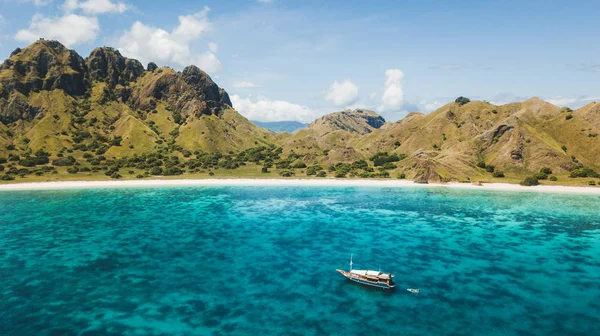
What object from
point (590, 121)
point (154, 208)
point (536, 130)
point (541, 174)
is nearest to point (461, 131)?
point (536, 130)

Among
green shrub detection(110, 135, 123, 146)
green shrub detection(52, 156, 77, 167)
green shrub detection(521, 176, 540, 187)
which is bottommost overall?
green shrub detection(521, 176, 540, 187)

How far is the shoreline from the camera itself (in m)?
105

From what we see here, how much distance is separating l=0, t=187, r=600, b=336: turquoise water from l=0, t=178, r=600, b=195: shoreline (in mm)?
30574

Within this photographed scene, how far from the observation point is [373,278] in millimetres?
32656

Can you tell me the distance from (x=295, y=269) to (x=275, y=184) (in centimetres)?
8502

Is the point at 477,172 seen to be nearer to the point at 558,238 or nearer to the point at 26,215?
the point at 558,238

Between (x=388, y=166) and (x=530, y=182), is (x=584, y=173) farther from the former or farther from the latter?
(x=388, y=166)

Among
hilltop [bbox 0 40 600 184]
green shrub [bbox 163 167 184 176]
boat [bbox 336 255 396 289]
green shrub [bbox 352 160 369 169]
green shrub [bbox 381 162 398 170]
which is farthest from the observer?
green shrub [bbox 352 160 369 169]

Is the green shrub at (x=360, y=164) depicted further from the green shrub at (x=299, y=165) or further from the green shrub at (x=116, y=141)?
the green shrub at (x=116, y=141)

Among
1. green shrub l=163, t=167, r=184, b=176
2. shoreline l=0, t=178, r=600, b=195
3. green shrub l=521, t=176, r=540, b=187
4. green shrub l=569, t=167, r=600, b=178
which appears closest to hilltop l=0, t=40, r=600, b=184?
green shrub l=569, t=167, r=600, b=178

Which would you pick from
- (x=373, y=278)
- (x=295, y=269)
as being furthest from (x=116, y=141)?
(x=373, y=278)

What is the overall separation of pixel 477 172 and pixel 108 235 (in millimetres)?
117824

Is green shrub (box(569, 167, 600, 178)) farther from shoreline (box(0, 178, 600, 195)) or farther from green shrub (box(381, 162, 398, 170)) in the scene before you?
green shrub (box(381, 162, 398, 170))

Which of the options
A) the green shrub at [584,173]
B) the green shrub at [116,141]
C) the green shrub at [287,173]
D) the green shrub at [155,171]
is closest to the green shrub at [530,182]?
the green shrub at [584,173]
